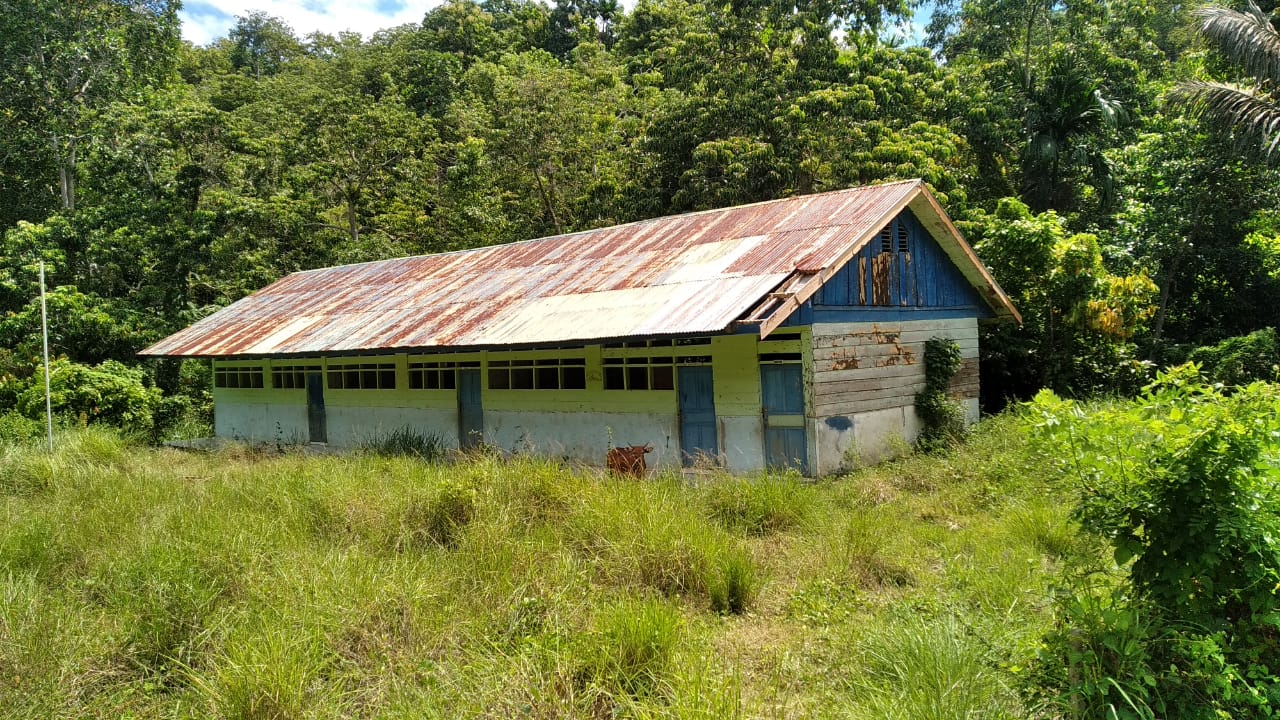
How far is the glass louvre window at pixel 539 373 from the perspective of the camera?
44.2ft

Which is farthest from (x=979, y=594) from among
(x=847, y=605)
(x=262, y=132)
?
(x=262, y=132)

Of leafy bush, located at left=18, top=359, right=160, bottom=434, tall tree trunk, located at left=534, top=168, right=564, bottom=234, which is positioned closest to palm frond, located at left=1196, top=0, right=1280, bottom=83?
tall tree trunk, located at left=534, top=168, right=564, bottom=234

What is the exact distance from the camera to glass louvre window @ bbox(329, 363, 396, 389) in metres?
16.6

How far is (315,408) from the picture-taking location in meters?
18.0

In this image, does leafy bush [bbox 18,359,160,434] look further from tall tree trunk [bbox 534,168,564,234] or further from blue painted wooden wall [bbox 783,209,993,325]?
blue painted wooden wall [bbox 783,209,993,325]

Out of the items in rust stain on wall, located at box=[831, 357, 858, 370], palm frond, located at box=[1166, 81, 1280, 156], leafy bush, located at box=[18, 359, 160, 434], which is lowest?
leafy bush, located at box=[18, 359, 160, 434]

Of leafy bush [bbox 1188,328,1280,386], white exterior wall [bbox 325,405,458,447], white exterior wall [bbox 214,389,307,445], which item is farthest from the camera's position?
white exterior wall [bbox 214,389,307,445]

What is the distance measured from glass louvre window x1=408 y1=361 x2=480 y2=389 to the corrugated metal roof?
996 millimetres

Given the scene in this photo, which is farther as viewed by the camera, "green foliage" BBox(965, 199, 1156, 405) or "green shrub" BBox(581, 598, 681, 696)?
"green foliage" BBox(965, 199, 1156, 405)

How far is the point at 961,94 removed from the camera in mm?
23812

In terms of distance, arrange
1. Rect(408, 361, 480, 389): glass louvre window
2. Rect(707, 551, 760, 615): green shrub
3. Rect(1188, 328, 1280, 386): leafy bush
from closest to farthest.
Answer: Rect(707, 551, 760, 615): green shrub → Rect(408, 361, 480, 389): glass louvre window → Rect(1188, 328, 1280, 386): leafy bush

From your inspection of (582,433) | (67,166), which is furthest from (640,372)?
(67,166)

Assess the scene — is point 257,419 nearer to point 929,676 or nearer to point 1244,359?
point 929,676

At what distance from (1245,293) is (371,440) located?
19.7 m
